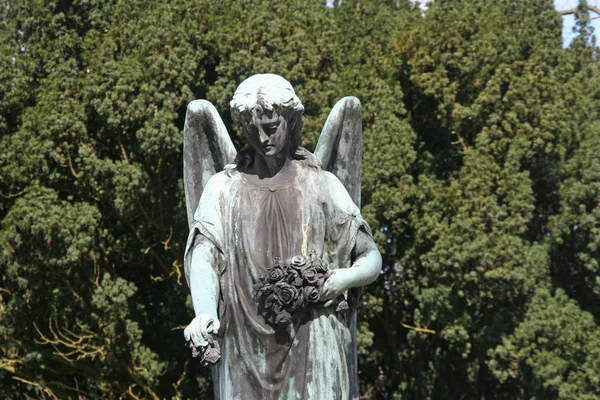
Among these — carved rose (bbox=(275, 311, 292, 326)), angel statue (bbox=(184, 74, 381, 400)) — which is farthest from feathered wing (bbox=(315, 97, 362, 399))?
carved rose (bbox=(275, 311, 292, 326))

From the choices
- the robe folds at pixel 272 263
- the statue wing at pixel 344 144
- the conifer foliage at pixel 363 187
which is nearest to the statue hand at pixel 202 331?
the robe folds at pixel 272 263

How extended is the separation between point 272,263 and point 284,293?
10.1 inches

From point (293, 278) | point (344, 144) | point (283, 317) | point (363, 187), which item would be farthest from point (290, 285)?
point (363, 187)

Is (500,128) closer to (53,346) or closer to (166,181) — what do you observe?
(166,181)

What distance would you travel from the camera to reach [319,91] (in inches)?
818

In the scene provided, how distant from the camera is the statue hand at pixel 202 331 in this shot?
6.46 meters

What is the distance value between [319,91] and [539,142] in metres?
3.58

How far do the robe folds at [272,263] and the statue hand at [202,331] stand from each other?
1.04 feet

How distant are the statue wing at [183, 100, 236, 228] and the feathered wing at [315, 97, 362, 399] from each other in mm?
530

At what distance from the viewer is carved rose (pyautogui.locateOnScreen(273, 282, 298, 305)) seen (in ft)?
21.7

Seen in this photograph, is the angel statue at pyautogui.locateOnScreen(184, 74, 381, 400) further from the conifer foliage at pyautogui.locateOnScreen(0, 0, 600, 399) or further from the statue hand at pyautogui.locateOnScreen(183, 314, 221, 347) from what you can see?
the conifer foliage at pyautogui.locateOnScreen(0, 0, 600, 399)

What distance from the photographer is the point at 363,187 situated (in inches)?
827

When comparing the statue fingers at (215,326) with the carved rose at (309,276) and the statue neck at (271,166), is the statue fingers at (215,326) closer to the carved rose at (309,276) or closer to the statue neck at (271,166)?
the carved rose at (309,276)

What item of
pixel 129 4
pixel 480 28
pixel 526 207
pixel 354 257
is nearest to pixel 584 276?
pixel 526 207
